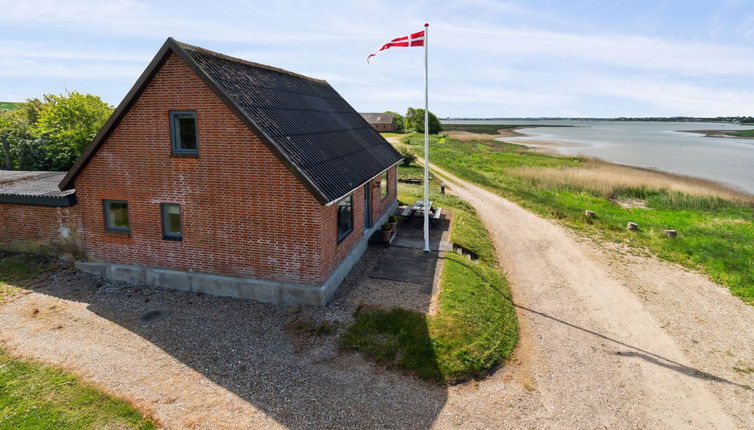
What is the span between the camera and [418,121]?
107 meters

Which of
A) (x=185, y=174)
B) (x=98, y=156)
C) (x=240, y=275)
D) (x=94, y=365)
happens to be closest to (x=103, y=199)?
(x=98, y=156)

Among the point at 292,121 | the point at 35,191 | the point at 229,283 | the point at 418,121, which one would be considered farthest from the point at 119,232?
the point at 418,121

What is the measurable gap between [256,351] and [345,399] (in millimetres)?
2635

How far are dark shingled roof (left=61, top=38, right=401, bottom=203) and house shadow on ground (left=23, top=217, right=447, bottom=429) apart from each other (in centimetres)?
313

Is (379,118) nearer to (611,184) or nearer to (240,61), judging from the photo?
(611,184)

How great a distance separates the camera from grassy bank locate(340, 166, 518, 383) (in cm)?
969

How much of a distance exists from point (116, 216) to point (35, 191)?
373 cm

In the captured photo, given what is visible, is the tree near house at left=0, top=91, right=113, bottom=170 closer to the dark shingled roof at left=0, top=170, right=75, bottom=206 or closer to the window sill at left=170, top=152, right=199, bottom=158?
the dark shingled roof at left=0, top=170, right=75, bottom=206

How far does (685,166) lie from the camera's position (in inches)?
2251

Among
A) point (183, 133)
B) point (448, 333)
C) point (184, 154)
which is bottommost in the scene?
point (448, 333)

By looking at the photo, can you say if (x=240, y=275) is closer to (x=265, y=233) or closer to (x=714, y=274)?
(x=265, y=233)

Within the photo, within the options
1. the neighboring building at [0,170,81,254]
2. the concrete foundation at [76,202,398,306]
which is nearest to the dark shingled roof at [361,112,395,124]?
the neighboring building at [0,170,81,254]

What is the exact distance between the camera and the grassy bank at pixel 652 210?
18.2 meters

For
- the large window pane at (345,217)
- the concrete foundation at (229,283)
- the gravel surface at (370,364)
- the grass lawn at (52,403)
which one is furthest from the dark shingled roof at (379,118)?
the grass lawn at (52,403)
